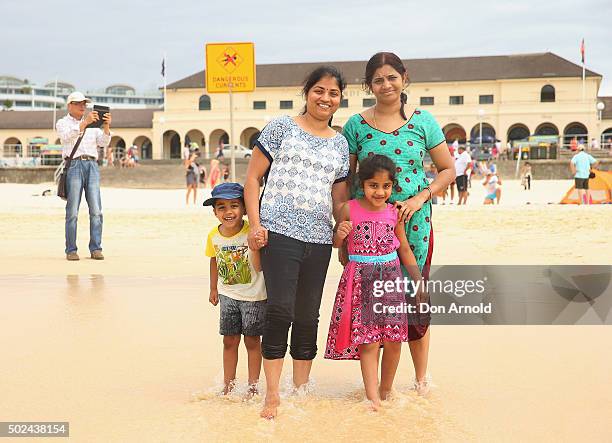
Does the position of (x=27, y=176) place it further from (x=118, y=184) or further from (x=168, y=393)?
(x=168, y=393)

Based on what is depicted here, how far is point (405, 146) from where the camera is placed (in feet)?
12.8

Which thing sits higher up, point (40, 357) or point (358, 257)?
point (358, 257)

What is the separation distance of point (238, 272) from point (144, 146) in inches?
2568

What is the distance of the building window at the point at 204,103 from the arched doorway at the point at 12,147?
1545cm

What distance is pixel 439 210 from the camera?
53.6ft

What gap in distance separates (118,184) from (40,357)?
3685 cm

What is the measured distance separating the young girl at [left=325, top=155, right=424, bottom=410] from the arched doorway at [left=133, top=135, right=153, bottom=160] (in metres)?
64.1

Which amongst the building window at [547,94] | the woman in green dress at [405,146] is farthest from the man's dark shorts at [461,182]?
the building window at [547,94]

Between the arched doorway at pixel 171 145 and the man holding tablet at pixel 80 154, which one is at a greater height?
the arched doorway at pixel 171 145

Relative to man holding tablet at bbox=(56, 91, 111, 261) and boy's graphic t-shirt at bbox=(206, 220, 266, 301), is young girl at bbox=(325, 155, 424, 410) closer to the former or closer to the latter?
boy's graphic t-shirt at bbox=(206, 220, 266, 301)

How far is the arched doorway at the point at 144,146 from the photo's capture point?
218ft

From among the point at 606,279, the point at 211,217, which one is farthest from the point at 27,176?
the point at 606,279

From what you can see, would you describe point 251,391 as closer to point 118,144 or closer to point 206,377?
point 206,377

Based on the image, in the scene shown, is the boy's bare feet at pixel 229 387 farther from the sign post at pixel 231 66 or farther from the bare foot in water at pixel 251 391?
the sign post at pixel 231 66
